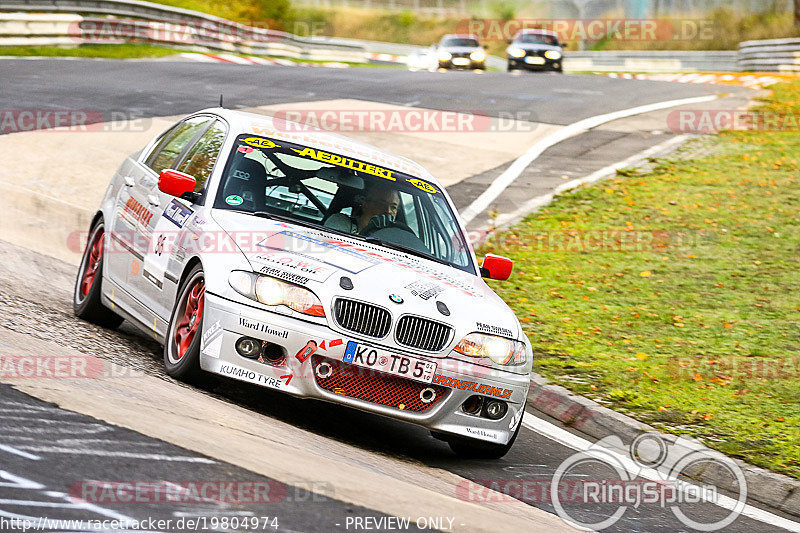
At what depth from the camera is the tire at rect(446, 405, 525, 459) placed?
6.98 m

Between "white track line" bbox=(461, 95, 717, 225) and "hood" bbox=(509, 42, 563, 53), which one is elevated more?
"hood" bbox=(509, 42, 563, 53)

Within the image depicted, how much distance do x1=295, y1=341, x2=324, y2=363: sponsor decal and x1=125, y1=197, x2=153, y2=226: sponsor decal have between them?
2.07 metres

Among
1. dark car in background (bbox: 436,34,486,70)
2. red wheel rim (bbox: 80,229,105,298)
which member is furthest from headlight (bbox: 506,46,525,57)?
red wheel rim (bbox: 80,229,105,298)

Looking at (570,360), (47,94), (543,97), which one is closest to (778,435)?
(570,360)

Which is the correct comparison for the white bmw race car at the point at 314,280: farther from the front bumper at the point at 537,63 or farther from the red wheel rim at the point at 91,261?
the front bumper at the point at 537,63

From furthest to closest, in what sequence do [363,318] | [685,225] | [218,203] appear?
[685,225] → [218,203] → [363,318]

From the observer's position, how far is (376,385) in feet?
21.2

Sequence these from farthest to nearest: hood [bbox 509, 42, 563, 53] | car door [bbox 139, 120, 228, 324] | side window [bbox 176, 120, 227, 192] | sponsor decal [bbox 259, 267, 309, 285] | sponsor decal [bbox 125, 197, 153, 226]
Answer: hood [bbox 509, 42, 563, 53] < sponsor decal [bbox 125, 197, 153, 226] < side window [bbox 176, 120, 227, 192] < car door [bbox 139, 120, 228, 324] < sponsor decal [bbox 259, 267, 309, 285]

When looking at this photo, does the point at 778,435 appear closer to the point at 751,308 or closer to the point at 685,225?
the point at 751,308

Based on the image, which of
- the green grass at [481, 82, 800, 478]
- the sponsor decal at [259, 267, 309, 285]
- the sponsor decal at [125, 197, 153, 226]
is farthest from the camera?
the green grass at [481, 82, 800, 478]

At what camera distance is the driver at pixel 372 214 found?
7578 millimetres

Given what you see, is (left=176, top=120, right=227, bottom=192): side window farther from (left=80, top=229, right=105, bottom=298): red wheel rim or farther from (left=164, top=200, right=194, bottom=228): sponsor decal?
(left=80, top=229, right=105, bottom=298): red wheel rim

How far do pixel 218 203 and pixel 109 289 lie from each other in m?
1.37

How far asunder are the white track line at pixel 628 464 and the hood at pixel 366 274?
4.35ft
